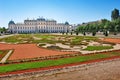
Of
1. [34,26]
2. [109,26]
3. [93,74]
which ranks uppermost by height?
[34,26]

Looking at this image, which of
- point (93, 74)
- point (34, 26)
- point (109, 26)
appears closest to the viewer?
point (93, 74)

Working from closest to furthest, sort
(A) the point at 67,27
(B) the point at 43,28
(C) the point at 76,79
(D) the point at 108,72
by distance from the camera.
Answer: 1. (C) the point at 76,79
2. (D) the point at 108,72
3. (B) the point at 43,28
4. (A) the point at 67,27

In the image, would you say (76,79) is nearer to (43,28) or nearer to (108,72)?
(108,72)

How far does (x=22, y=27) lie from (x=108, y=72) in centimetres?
13426

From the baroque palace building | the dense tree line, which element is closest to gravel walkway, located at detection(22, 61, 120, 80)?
the dense tree line

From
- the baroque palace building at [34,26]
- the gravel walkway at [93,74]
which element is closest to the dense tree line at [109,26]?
the gravel walkway at [93,74]

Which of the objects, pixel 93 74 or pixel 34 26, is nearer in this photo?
pixel 93 74

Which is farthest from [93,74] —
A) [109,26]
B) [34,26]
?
[34,26]

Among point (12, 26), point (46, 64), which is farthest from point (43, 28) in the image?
point (46, 64)

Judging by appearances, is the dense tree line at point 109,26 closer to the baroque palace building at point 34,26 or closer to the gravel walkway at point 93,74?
the gravel walkway at point 93,74

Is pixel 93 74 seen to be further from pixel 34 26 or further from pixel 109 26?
pixel 34 26

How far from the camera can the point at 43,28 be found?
138 meters

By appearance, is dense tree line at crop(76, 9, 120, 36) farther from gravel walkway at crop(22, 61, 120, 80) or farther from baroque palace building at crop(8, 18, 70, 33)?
baroque palace building at crop(8, 18, 70, 33)

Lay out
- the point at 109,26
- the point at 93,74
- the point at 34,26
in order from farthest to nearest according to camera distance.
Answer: the point at 34,26, the point at 109,26, the point at 93,74
